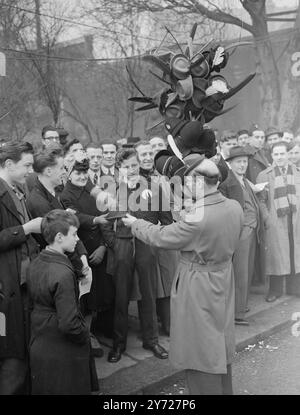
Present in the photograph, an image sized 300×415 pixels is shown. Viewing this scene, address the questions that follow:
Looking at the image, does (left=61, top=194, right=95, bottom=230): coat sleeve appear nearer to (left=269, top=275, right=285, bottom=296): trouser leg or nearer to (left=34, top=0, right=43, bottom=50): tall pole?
(left=269, top=275, right=285, bottom=296): trouser leg

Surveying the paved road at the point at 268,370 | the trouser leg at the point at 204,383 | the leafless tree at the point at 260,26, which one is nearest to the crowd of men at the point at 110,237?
the paved road at the point at 268,370

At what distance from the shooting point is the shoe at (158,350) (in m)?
3.97

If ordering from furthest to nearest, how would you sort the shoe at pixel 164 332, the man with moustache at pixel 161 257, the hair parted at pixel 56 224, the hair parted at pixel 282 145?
the hair parted at pixel 282 145 → the shoe at pixel 164 332 → the man with moustache at pixel 161 257 → the hair parted at pixel 56 224

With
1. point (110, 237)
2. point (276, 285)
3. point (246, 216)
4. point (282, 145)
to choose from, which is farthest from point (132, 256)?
point (282, 145)

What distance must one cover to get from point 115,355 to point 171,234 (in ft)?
5.00

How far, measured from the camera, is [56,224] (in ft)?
9.34

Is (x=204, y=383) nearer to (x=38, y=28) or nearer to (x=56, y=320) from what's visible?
(x=56, y=320)

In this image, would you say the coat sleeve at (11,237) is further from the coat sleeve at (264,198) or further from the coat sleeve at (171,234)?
the coat sleeve at (264,198)

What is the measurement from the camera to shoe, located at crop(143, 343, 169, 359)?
3967 mm

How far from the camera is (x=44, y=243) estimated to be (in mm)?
3312

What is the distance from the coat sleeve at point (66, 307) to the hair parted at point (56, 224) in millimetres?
263

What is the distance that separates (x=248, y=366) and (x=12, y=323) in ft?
7.01

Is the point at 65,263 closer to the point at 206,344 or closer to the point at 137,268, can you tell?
the point at 206,344

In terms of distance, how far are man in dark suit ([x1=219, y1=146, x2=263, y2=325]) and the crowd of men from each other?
0.01m
